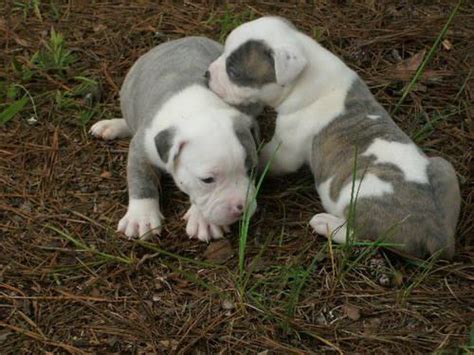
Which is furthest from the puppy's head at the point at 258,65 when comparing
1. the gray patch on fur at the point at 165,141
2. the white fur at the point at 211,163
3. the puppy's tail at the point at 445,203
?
the puppy's tail at the point at 445,203

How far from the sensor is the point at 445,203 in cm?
479

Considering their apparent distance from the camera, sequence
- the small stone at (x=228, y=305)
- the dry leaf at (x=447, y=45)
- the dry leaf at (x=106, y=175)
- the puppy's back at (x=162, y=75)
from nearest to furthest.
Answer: the small stone at (x=228, y=305), the puppy's back at (x=162, y=75), the dry leaf at (x=106, y=175), the dry leaf at (x=447, y=45)

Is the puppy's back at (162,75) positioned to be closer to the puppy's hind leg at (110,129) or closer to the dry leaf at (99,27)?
the puppy's hind leg at (110,129)

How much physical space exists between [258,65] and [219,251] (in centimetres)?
137

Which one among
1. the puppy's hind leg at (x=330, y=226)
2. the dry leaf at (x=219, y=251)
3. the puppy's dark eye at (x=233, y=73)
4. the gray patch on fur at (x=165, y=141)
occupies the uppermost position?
the puppy's dark eye at (x=233, y=73)

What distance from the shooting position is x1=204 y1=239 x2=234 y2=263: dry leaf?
498 cm

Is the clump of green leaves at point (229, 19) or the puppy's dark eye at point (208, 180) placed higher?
the puppy's dark eye at point (208, 180)

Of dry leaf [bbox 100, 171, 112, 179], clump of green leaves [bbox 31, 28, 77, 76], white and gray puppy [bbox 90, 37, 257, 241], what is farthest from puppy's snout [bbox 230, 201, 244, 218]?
clump of green leaves [bbox 31, 28, 77, 76]

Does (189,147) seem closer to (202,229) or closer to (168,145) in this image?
(168,145)

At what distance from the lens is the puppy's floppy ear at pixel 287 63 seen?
525 cm

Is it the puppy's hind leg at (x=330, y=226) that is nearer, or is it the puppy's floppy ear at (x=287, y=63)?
the puppy's hind leg at (x=330, y=226)

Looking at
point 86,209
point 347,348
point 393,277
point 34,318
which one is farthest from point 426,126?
point 34,318

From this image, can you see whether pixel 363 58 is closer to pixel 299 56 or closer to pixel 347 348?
pixel 299 56

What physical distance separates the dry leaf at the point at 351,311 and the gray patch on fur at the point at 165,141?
5.05 ft
